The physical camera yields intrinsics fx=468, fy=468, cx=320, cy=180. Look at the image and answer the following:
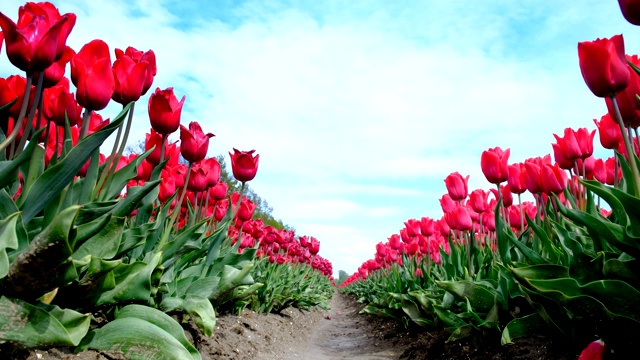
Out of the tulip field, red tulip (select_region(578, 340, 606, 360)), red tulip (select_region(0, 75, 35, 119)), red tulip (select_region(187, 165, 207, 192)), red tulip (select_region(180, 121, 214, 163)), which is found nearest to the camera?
red tulip (select_region(578, 340, 606, 360))

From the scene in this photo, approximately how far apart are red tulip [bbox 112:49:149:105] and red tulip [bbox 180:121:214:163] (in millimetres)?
714

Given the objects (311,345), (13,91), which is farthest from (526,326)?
(311,345)

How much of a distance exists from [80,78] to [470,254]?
341 cm

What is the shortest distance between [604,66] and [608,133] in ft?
2.43

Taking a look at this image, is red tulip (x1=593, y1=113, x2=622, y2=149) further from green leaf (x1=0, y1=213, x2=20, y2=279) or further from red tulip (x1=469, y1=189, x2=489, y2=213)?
green leaf (x1=0, y1=213, x2=20, y2=279)

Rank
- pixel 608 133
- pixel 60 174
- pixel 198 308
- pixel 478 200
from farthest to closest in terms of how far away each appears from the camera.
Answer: pixel 478 200 < pixel 608 133 < pixel 198 308 < pixel 60 174

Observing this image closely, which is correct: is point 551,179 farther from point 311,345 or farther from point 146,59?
point 311,345

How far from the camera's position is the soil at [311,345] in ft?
7.95

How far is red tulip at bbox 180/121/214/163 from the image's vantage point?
112 inches

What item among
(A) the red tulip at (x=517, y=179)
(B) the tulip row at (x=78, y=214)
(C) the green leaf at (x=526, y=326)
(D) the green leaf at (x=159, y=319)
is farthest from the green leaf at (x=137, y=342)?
(A) the red tulip at (x=517, y=179)

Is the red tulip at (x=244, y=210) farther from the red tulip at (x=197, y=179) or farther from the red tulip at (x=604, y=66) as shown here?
the red tulip at (x=604, y=66)

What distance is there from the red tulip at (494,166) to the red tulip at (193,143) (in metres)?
2.06

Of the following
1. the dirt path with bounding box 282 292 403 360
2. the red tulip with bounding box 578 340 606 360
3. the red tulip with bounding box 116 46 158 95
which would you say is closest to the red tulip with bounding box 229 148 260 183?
the red tulip with bounding box 116 46 158 95

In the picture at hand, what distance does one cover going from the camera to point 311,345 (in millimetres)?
6312
